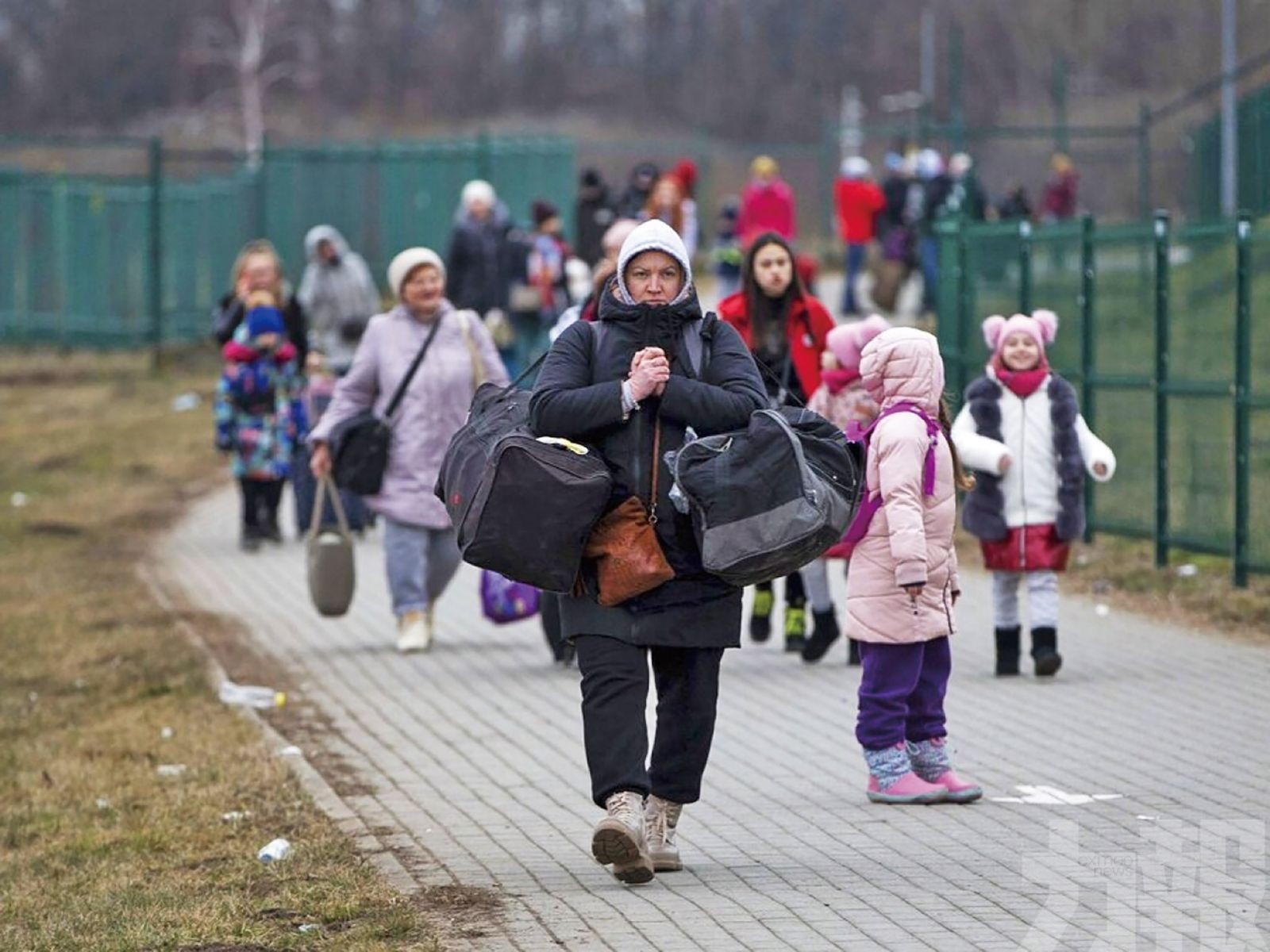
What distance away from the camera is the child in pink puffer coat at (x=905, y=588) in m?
7.73

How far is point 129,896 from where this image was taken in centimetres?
686

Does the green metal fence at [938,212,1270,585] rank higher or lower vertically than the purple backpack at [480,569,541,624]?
higher

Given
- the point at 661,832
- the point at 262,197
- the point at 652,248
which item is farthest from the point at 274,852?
the point at 262,197

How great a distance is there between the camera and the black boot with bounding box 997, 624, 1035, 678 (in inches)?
411

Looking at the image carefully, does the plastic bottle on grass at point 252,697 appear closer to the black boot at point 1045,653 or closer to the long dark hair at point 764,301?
the long dark hair at point 764,301

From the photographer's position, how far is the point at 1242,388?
12297mm

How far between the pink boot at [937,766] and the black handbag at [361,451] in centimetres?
390

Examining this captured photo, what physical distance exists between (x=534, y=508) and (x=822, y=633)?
179 inches

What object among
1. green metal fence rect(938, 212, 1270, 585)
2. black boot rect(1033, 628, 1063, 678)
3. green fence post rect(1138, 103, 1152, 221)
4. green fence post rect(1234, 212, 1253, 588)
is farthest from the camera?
green fence post rect(1138, 103, 1152, 221)

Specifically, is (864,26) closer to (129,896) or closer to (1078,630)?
(1078,630)

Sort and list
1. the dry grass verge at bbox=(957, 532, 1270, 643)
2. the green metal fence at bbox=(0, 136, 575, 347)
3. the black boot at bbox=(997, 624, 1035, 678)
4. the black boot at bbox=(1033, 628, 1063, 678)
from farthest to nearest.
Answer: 1. the green metal fence at bbox=(0, 136, 575, 347)
2. the dry grass verge at bbox=(957, 532, 1270, 643)
3. the black boot at bbox=(997, 624, 1035, 678)
4. the black boot at bbox=(1033, 628, 1063, 678)

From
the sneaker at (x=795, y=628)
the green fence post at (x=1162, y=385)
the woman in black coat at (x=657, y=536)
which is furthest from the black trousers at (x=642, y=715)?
the green fence post at (x=1162, y=385)

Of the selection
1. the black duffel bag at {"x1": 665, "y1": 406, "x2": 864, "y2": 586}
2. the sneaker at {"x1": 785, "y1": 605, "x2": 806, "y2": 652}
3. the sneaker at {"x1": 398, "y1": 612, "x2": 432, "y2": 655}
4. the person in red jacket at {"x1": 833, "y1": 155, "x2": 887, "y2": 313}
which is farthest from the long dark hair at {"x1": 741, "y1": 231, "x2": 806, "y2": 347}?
the person in red jacket at {"x1": 833, "y1": 155, "x2": 887, "y2": 313}

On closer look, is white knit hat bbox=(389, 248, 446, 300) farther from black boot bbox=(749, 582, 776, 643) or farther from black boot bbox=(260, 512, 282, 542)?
black boot bbox=(260, 512, 282, 542)
